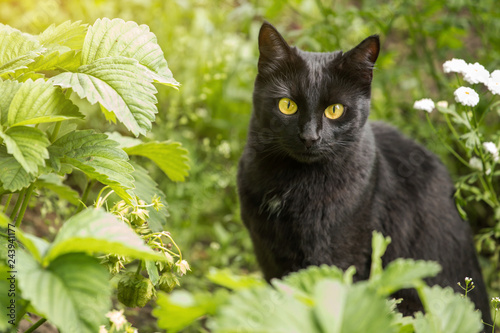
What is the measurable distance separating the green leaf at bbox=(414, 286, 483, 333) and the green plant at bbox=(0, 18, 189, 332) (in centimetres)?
50

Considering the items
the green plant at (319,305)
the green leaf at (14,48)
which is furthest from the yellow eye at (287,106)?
the green plant at (319,305)

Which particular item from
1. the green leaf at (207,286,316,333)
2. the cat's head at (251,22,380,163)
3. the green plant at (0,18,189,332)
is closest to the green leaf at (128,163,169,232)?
the green plant at (0,18,189,332)

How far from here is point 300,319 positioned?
750mm

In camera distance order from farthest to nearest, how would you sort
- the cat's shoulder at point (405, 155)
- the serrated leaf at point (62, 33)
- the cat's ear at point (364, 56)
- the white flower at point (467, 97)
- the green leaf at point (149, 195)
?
the cat's shoulder at point (405, 155) → the cat's ear at point (364, 56) → the white flower at point (467, 97) → the green leaf at point (149, 195) → the serrated leaf at point (62, 33)

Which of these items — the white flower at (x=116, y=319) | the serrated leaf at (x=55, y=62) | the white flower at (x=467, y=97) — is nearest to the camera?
the white flower at (x=116, y=319)

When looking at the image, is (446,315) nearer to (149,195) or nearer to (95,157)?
(95,157)

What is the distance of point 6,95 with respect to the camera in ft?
4.02

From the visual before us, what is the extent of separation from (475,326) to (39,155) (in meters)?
0.95

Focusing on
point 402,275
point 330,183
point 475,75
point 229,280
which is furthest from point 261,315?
point 475,75

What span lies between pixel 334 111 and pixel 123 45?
0.85 meters

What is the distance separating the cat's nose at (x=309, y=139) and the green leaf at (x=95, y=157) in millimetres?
690

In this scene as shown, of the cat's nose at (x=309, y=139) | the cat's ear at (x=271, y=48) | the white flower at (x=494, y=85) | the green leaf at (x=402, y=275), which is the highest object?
the cat's ear at (x=271, y=48)

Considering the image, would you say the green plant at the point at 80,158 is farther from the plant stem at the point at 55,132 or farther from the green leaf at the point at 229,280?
the green leaf at the point at 229,280

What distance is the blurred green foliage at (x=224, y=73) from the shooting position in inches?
108
